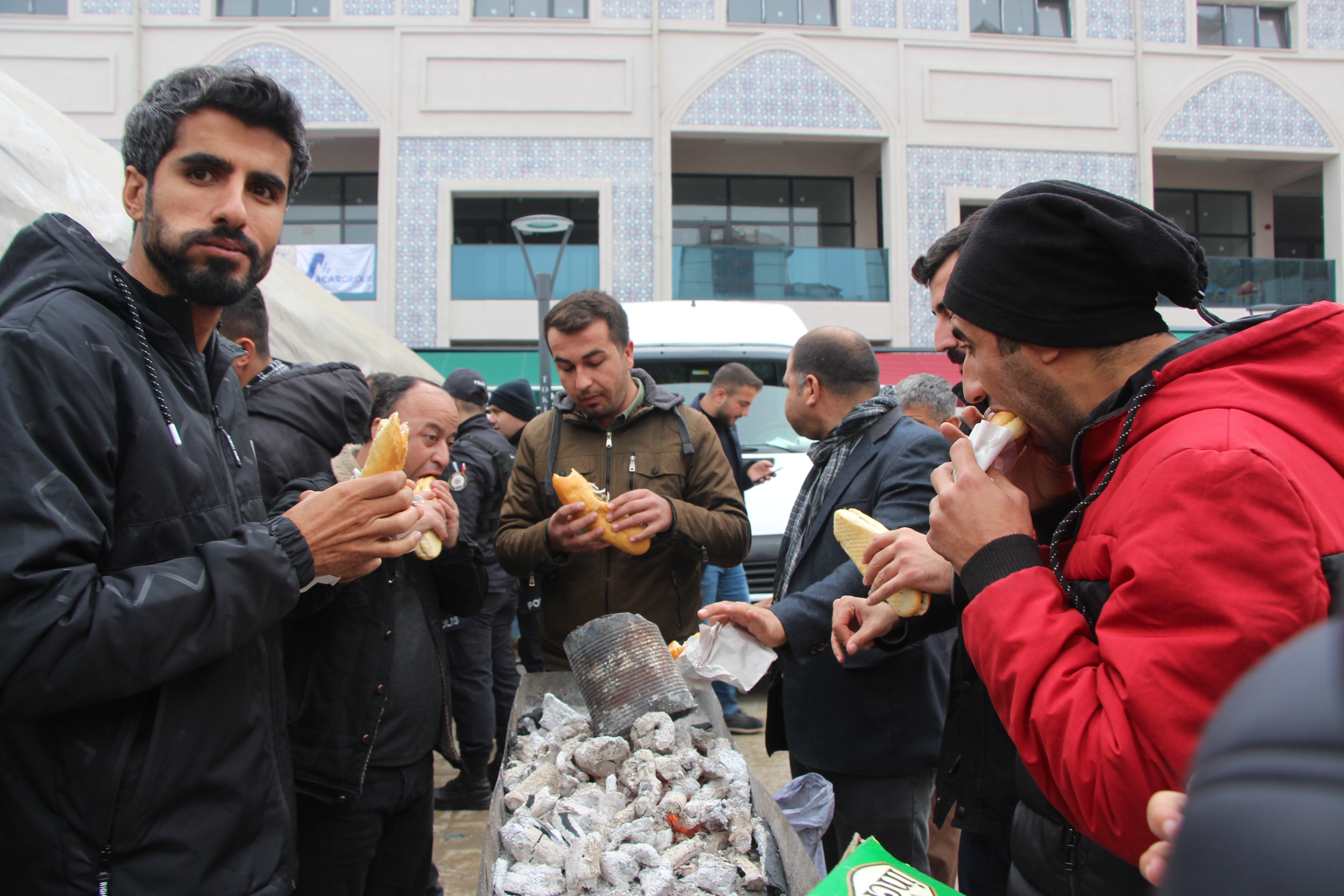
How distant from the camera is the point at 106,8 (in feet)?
49.6

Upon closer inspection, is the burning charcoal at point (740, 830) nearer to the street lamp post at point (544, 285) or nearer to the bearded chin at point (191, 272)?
the bearded chin at point (191, 272)

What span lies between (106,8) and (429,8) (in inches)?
241

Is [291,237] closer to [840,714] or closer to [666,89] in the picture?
[666,89]

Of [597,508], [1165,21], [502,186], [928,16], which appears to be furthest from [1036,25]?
[597,508]

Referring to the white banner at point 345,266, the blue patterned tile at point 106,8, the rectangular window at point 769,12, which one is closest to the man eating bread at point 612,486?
the white banner at point 345,266

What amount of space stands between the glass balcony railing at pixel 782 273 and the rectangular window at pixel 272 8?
8565 millimetres

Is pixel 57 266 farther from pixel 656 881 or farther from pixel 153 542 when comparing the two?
pixel 656 881

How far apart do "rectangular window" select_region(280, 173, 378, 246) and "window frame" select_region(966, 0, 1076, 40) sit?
13274 mm

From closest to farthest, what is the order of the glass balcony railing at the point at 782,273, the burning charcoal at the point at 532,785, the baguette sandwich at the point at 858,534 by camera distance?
1. the baguette sandwich at the point at 858,534
2. the burning charcoal at the point at 532,785
3. the glass balcony railing at the point at 782,273

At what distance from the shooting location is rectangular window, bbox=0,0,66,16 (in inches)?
610

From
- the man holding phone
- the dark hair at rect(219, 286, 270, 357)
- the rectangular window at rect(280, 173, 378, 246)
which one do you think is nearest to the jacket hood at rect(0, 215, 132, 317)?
the dark hair at rect(219, 286, 270, 357)

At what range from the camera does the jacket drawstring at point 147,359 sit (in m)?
1.53

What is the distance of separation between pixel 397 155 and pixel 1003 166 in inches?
481

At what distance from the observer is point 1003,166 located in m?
16.1
